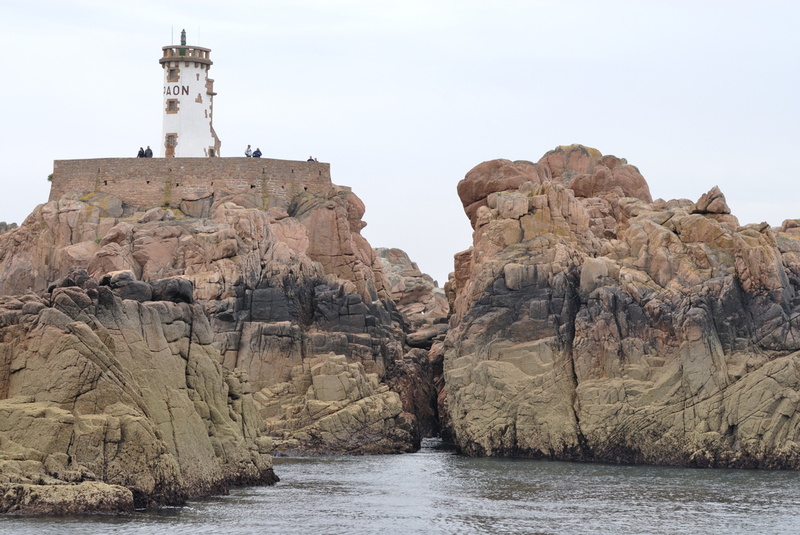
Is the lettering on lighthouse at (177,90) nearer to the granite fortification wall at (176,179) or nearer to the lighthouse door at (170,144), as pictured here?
the lighthouse door at (170,144)

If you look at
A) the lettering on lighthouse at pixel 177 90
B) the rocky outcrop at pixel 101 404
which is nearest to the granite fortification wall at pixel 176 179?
the lettering on lighthouse at pixel 177 90

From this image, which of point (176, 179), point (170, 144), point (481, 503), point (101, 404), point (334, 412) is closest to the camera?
point (101, 404)

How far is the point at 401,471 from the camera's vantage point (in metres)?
82.1

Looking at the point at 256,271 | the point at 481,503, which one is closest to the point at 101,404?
the point at 481,503

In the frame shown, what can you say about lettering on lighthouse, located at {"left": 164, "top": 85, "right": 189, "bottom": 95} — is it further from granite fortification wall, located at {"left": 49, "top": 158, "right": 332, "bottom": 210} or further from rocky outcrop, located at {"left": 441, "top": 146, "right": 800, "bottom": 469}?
rocky outcrop, located at {"left": 441, "top": 146, "right": 800, "bottom": 469}

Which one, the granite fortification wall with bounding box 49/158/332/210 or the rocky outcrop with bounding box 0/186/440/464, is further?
the granite fortification wall with bounding box 49/158/332/210

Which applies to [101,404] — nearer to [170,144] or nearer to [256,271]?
[256,271]

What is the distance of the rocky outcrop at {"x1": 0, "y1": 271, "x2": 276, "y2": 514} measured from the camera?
51.2 meters

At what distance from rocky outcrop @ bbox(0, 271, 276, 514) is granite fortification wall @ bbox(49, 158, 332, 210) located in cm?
4482

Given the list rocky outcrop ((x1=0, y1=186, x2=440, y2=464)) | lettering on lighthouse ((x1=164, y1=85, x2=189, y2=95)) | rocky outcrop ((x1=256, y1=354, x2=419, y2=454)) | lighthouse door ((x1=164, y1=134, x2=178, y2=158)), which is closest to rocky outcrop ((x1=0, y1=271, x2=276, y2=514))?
rocky outcrop ((x1=256, y1=354, x2=419, y2=454))

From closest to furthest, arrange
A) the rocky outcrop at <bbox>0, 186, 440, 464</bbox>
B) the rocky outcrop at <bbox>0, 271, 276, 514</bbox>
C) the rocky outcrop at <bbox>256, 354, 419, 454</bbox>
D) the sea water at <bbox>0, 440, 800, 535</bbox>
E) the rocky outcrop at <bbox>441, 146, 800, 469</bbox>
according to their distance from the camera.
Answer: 1. the rocky outcrop at <bbox>0, 271, 276, 514</bbox>
2. the sea water at <bbox>0, 440, 800, 535</bbox>
3. the rocky outcrop at <bbox>441, 146, 800, 469</bbox>
4. the rocky outcrop at <bbox>256, 354, 419, 454</bbox>
5. the rocky outcrop at <bbox>0, 186, 440, 464</bbox>

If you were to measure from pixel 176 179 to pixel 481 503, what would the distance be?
158 feet

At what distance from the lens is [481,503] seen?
67188 mm

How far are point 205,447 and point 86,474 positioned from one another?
9.45 metres
